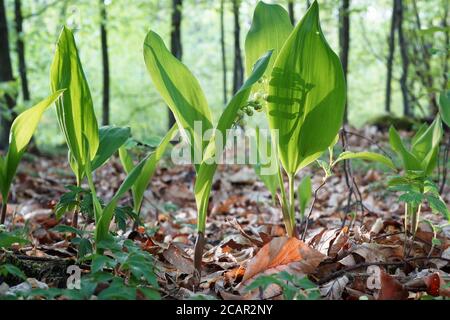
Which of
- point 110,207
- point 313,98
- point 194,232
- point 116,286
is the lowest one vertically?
point 194,232

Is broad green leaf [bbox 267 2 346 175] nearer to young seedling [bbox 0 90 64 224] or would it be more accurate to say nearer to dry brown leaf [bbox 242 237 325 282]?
dry brown leaf [bbox 242 237 325 282]

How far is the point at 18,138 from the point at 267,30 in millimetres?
902

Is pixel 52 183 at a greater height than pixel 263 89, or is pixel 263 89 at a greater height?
pixel 263 89

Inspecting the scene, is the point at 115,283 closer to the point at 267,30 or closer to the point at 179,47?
the point at 267,30

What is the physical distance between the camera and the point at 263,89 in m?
1.45

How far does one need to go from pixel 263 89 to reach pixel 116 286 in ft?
2.44

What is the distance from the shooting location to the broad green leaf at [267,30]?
5.13 ft

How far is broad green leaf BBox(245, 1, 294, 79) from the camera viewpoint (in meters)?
1.56

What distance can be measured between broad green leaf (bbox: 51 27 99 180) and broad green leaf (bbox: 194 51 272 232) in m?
0.39

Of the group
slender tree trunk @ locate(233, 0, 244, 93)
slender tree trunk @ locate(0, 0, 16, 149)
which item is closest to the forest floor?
slender tree trunk @ locate(0, 0, 16, 149)

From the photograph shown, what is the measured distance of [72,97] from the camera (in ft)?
4.83

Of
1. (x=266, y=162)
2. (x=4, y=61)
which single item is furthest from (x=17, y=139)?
(x=4, y=61)
